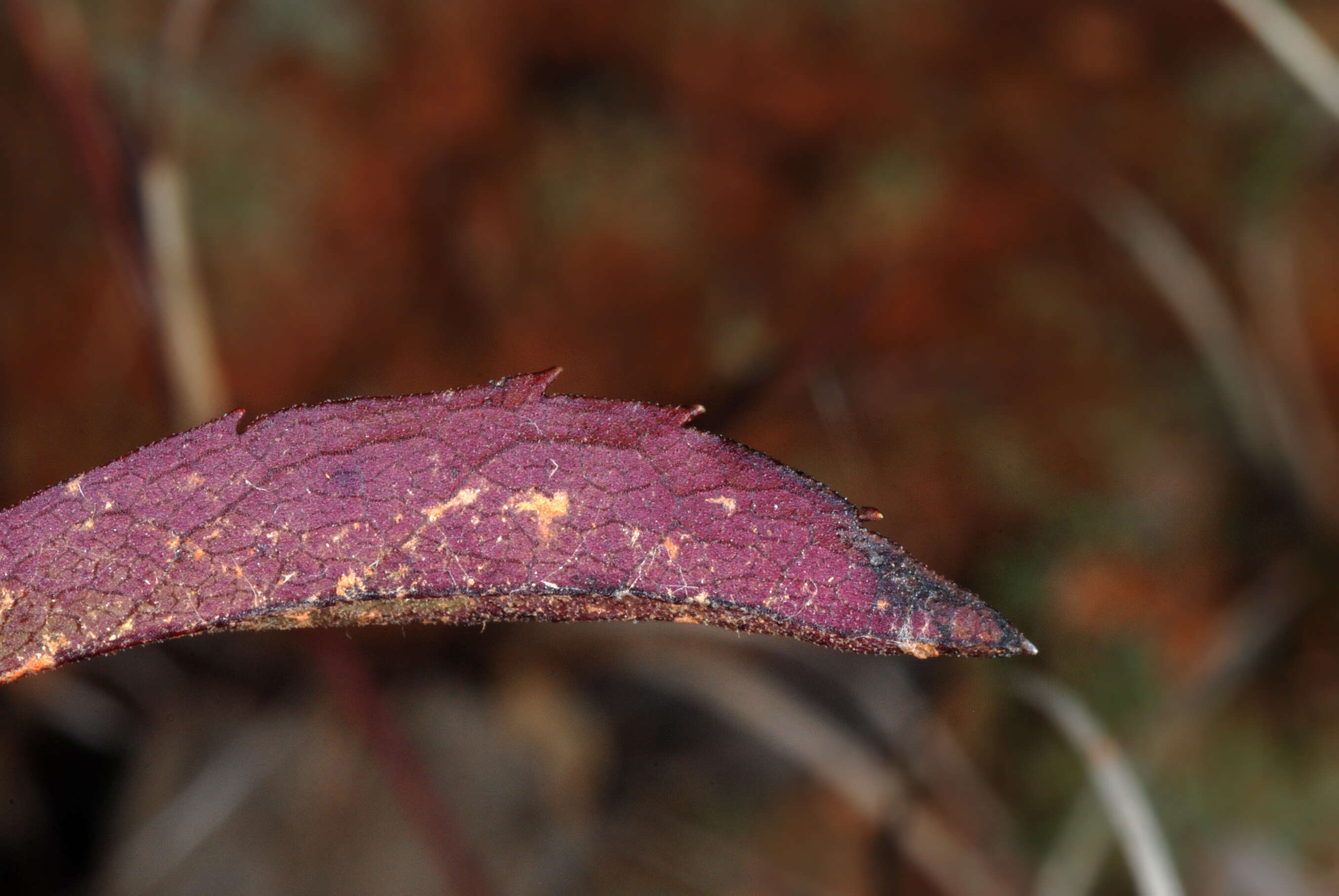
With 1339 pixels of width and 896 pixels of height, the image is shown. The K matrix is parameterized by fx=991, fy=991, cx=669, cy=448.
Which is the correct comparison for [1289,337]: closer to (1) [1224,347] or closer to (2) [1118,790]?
(1) [1224,347]

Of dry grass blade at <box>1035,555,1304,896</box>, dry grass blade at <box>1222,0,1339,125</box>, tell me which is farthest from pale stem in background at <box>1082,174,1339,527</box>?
dry grass blade at <box>1222,0,1339,125</box>

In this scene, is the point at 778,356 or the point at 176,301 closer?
the point at 176,301

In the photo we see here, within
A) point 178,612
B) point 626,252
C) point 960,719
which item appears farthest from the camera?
point 626,252

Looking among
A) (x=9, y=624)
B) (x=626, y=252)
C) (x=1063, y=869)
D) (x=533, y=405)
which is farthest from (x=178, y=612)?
(x=626, y=252)

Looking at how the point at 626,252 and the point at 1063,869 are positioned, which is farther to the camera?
the point at 626,252

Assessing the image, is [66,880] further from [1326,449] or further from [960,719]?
[1326,449]

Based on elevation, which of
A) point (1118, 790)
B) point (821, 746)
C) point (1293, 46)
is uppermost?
point (1293, 46)

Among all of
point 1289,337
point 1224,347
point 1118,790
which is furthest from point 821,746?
point 1289,337

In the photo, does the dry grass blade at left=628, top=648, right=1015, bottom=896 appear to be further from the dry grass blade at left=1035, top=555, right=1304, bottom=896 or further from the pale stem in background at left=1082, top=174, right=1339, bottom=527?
the pale stem in background at left=1082, top=174, right=1339, bottom=527
